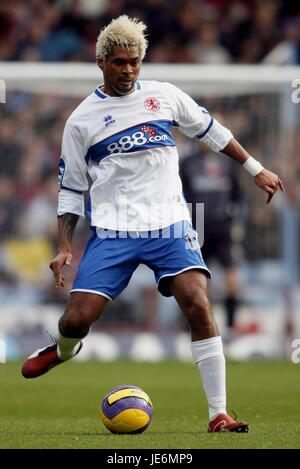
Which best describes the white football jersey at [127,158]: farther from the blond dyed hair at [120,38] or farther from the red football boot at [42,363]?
the red football boot at [42,363]

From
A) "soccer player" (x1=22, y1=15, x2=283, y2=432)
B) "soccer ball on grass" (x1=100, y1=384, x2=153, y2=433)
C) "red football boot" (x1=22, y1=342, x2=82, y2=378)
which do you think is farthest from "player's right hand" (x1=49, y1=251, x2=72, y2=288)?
"soccer ball on grass" (x1=100, y1=384, x2=153, y2=433)

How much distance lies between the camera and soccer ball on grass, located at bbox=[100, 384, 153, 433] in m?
6.96

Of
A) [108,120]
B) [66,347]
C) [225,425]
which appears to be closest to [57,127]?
[66,347]

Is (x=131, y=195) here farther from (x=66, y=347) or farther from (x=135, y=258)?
(x=66, y=347)

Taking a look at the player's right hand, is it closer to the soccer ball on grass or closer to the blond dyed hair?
the soccer ball on grass

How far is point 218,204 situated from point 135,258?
7.72m

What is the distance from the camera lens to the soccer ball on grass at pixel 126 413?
274 inches

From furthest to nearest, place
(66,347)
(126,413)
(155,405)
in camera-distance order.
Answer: (155,405)
(66,347)
(126,413)

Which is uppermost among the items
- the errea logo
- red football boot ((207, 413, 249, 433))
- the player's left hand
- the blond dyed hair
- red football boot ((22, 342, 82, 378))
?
the blond dyed hair

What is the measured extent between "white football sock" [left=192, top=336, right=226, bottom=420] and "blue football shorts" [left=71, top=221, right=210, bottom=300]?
413 millimetres

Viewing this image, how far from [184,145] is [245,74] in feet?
4.06

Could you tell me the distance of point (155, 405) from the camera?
30.7 ft

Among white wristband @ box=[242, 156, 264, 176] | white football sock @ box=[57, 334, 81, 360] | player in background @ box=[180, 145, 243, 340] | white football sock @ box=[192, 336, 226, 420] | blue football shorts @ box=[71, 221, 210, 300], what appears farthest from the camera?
player in background @ box=[180, 145, 243, 340]
